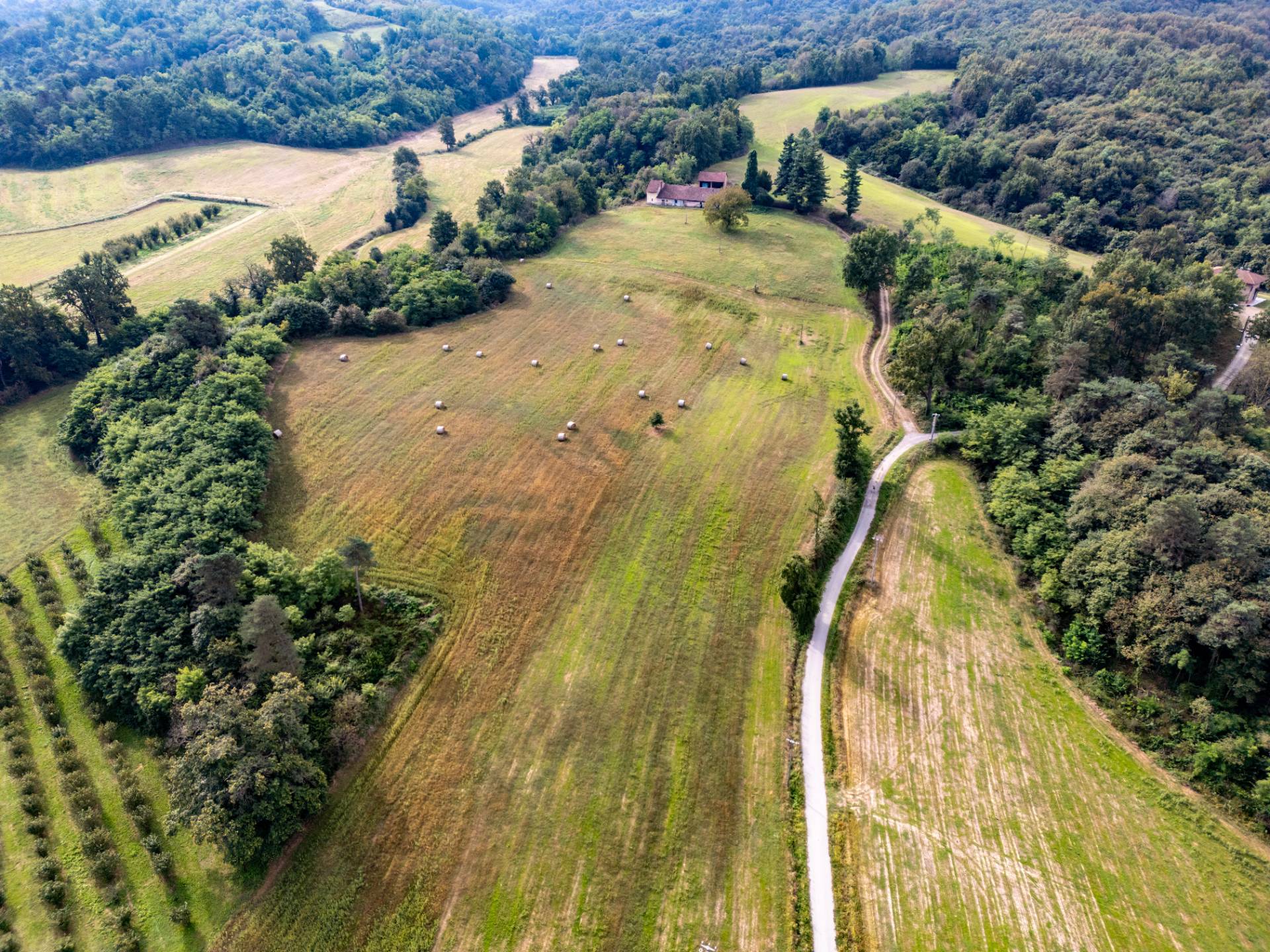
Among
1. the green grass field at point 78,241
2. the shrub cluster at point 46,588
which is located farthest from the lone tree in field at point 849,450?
the green grass field at point 78,241

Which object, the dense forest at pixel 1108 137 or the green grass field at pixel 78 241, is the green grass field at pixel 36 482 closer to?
the green grass field at pixel 78 241

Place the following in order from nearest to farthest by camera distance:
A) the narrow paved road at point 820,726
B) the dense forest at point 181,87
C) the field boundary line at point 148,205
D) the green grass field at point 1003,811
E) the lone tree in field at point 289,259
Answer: the green grass field at point 1003,811 → the narrow paved road at point 820,726 → the lone tree in field at point 289,259 → the field boundary line at point 148,205 → the dense forest at point 181,87

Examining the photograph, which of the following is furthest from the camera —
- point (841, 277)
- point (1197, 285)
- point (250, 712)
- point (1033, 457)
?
point (841, 277)

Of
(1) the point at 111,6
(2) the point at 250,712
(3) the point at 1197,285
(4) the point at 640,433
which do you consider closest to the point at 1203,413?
(3) the point at 1197,285

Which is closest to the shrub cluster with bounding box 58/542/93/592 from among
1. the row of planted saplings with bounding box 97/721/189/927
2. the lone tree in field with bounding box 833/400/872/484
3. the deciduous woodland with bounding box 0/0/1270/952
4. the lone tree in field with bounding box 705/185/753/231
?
the deciduous woodland with bounding box 0/0/1270/952

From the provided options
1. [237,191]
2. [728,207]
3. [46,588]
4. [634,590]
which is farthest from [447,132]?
[634,590]

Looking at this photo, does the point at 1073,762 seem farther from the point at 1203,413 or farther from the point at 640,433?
the point at 640,433
